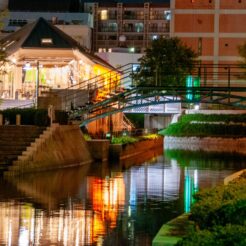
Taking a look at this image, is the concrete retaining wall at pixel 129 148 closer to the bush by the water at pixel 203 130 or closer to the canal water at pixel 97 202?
the canal water at pixel 97 202

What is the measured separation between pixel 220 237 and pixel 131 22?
11287 centimetres

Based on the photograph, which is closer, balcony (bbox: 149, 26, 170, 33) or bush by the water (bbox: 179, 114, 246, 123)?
bush by the water (bbox: 179, 114, 246, 123)

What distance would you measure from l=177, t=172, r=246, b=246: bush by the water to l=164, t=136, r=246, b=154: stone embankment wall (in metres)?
50.9

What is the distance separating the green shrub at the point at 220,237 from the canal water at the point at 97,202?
534 cm

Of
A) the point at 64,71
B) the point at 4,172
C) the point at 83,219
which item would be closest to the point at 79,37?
the point at 64,71

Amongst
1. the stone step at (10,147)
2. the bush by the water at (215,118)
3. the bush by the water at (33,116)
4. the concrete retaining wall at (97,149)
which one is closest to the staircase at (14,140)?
the stone step at (10,147)

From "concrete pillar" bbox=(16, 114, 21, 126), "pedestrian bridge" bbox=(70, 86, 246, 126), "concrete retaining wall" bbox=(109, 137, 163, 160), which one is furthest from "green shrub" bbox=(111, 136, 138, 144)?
"concrete pillar" bbox=(16, 114, 21, 126)

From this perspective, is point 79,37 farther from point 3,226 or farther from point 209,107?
point 3,226

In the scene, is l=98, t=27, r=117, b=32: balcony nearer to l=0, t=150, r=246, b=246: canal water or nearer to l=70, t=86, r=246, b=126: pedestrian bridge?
l=70, t=86, r=246, b=126: pedestrian bridge

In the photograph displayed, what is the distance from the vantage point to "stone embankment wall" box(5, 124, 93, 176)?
106ft

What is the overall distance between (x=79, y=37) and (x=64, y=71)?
129ft

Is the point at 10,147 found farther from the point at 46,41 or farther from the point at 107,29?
the point at 107,29

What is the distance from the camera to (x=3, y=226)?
17641 mm

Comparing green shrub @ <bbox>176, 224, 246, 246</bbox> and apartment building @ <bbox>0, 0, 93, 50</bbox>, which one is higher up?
apartment building @ <bbox>0, 0, 93, 50</bbox>
